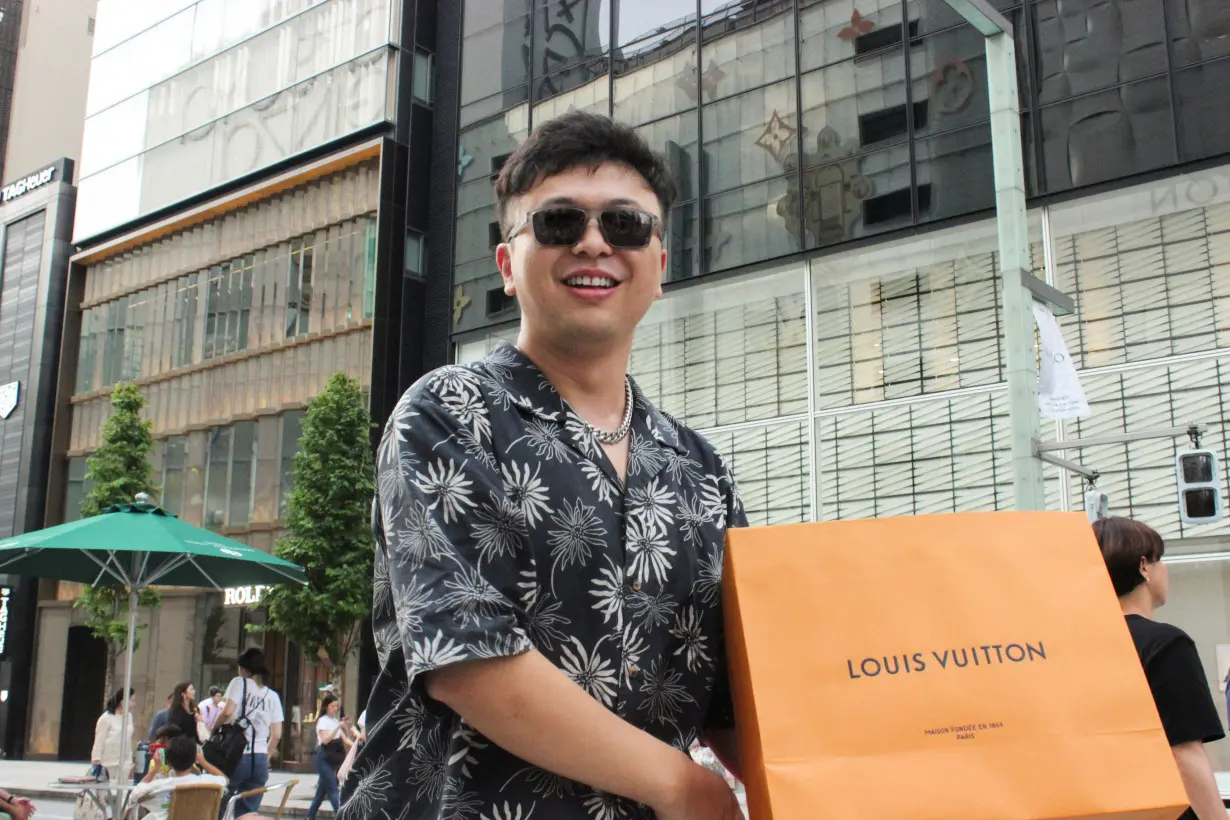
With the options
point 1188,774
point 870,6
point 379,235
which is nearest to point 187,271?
point 379,235

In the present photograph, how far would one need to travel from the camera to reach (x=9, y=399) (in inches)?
1464

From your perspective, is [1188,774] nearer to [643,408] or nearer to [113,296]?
[643,408]

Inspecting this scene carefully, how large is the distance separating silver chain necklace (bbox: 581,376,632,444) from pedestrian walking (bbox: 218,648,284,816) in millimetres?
11175

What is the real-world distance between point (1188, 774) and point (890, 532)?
116 inches

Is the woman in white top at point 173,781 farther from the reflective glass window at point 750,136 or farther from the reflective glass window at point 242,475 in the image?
the reflective glass window at point 242,475

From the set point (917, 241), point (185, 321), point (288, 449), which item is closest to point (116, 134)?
point (185, 321)

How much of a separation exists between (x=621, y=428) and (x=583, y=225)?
0.34 metres

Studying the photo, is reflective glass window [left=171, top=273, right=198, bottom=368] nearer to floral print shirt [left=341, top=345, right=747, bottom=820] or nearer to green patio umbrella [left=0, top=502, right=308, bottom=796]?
green patio umbrella [left=0, top=502, right=308, bottom=796]

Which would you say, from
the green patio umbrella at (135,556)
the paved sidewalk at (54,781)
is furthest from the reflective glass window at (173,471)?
the green patio umbrella at (135,556)

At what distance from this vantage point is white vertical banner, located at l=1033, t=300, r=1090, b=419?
1014 cm

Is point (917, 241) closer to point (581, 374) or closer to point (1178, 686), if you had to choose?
point (1178, 686)

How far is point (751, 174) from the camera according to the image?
21906 millimetres

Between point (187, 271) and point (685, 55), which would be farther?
point (187, 271)

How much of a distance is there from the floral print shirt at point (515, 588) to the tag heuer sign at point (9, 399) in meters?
39.8
